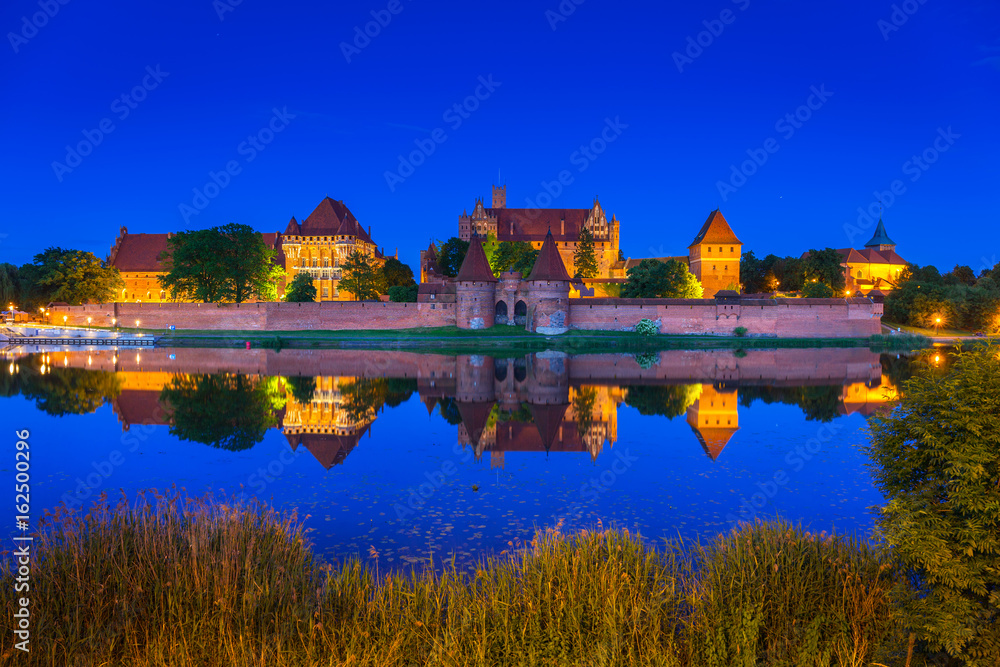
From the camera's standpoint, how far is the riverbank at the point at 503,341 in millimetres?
40281

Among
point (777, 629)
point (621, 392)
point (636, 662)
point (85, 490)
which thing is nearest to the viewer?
point (636, 662)

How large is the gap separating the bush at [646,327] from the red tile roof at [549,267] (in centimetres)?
595

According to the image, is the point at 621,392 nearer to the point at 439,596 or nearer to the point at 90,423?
the point at 90,423

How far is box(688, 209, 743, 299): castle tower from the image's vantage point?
62156mm

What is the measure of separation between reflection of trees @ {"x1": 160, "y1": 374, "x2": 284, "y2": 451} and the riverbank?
17.5 metres

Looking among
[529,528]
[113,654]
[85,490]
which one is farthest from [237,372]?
[113,654]

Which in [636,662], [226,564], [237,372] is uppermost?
[237,372]

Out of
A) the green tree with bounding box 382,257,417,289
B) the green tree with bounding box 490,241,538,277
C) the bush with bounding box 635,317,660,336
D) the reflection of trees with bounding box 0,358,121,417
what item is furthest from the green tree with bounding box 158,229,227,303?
the bush with bounding box 635,317,660,336

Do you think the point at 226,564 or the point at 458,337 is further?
the point at 458,337

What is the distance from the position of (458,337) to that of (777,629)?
1477 inches

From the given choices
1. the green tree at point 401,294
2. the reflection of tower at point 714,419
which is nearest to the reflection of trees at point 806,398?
the reflection of tower at point 714,419

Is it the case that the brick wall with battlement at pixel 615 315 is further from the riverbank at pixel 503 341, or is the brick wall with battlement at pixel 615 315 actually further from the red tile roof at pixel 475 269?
the riverbank at pixel 503 341

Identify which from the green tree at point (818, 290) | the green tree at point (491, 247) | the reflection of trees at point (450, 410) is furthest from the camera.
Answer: the green tree at point (491, 247)

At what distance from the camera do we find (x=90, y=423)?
1524 centimetres
